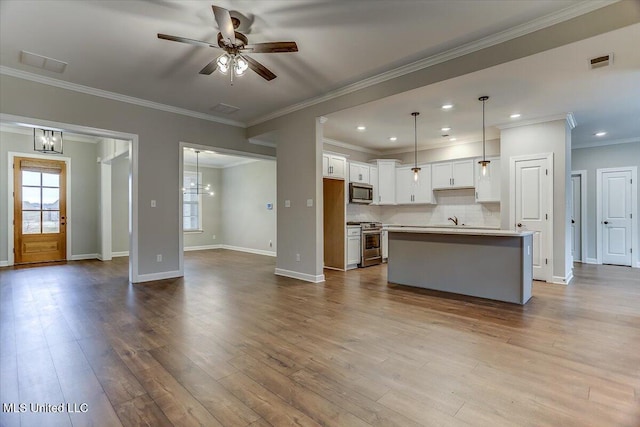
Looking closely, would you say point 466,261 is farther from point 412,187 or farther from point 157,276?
point 157,276

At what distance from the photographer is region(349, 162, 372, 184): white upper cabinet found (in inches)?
273

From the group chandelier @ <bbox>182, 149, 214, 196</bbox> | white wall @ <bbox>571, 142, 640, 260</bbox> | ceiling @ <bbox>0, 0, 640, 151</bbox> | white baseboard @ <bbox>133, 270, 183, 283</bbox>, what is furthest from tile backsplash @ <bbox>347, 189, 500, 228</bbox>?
chandelier @ <bbox>182, 149, 214, 196</bbox>

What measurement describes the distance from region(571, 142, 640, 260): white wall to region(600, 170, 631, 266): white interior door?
0.17 m

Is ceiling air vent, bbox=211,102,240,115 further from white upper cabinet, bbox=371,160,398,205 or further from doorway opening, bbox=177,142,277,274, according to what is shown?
white upper cabinet, bbox=371,160,398,205

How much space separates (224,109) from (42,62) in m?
2.47

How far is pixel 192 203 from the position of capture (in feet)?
34.0

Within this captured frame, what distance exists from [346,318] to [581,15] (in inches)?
144

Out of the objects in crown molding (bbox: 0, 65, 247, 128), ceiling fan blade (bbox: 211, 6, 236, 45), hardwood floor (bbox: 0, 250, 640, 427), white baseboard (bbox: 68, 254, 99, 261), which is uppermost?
crown molding (bbox: 0, 65, 247, 128)

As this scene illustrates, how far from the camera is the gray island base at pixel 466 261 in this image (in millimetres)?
3939

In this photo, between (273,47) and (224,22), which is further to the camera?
(273,47)

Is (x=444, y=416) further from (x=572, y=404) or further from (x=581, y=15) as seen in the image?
(x=581, y=15)

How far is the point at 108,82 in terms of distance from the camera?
4.45 meters

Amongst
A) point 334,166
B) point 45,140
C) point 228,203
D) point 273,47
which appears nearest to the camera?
point 273,47

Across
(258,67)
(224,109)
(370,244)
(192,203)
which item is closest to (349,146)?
(370,244)
